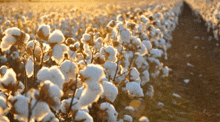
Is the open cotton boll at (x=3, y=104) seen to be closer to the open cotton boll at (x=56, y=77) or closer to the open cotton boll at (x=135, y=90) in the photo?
the open cotton boll at (x=56, y=77)

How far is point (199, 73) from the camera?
7098 millimetres

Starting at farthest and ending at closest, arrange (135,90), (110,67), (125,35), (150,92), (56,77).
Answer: (150,92) < (125,35) < (110,67) < (135,90) < (56,77)

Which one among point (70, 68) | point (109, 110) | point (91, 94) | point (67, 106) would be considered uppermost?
point (70, 68)

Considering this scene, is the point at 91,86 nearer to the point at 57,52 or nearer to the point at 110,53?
the point at 57,52

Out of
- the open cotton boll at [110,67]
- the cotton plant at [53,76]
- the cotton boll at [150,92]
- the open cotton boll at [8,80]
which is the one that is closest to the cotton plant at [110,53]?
the open cotton boll at [110,67]

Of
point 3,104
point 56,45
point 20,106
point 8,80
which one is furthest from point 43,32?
point 20,106

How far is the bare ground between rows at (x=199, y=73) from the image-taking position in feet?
16.6

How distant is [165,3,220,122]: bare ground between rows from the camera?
16.6 ft

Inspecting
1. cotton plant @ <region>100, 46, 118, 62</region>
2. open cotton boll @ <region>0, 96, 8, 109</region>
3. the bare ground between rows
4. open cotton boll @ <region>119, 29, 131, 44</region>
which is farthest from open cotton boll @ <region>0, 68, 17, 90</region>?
the bare ground between rows

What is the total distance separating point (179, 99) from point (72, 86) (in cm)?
405

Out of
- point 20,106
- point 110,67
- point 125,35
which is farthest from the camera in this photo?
point 125,35

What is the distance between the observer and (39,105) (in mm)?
1284

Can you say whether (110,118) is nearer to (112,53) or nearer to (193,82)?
(112,53)

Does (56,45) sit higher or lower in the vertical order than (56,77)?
higher
